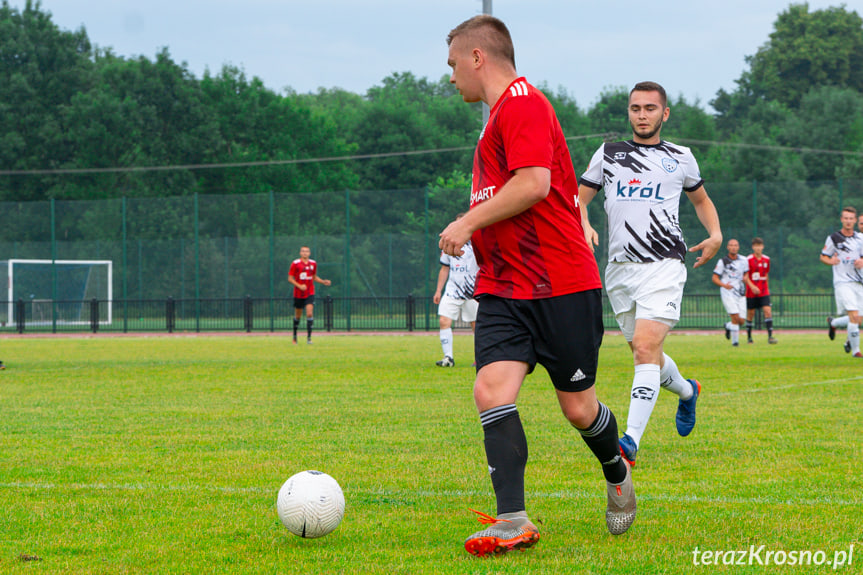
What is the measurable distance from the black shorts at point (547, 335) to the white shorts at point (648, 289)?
2329 mm

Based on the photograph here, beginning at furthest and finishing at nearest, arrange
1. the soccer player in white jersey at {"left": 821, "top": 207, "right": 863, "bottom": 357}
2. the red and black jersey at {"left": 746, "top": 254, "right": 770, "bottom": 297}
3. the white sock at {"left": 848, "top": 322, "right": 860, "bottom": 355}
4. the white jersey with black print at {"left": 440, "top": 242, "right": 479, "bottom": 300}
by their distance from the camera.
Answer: the red and black jersey at {"left": 746, "top": 254, "right": 770, "bottom": 297}
the white sock at {"left": 848, "top": 322, "right": 860, "bottom": 355}
the soccer player in white jersey at {"left": 821, "top": 207, "right": 863, "bottom": 357}
the white jersey with black print at {"left": 440, "top": 242, "right": 479, "bottom": 300}

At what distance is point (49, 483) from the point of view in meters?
5.78

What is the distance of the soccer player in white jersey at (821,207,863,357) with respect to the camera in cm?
1505

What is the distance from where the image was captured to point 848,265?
51.0ft

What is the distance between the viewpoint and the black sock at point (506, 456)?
4027 millimetres

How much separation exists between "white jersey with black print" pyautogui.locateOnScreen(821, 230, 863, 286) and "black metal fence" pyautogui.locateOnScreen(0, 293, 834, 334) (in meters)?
15.4

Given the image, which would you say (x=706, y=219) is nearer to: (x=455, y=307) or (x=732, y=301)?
(x=455, y=307)

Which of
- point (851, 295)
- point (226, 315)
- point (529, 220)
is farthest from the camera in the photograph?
point (226, 315)

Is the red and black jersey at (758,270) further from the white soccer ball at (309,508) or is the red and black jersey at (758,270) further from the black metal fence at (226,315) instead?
the white soccer ball at (309,508)

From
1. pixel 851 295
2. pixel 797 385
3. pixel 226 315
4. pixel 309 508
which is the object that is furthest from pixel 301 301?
pixel 309 508

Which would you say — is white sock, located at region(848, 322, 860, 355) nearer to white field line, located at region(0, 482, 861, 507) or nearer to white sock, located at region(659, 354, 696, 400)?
white sock, located at region(659, 354, 696, 400)

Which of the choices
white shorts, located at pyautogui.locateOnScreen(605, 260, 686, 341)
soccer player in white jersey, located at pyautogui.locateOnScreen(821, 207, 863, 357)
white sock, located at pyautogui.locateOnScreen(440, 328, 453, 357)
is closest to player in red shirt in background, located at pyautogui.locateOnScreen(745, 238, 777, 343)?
soccer player in white jersey, located at pyautogui.locateOnScreen(821, 207, 863, 357)

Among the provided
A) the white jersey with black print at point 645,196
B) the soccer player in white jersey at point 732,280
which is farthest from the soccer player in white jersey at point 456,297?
the soccer player in white jersey at point 732,280

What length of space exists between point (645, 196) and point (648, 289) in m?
0.61
